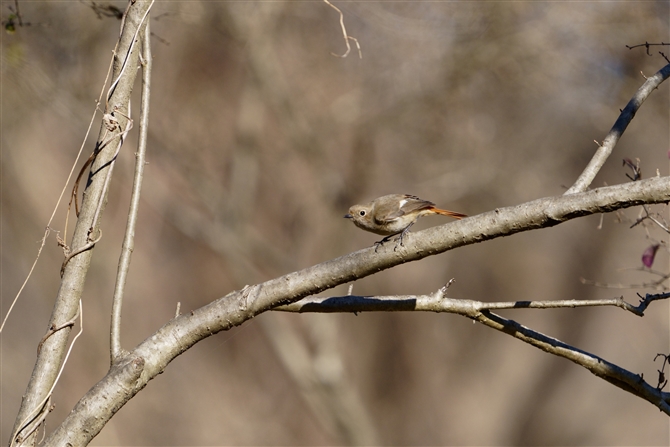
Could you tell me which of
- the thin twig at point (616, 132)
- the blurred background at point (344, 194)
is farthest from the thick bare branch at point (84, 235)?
the blurred background at point (344, 194)

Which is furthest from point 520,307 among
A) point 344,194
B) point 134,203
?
point 344,194

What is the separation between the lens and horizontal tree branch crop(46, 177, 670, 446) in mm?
1324

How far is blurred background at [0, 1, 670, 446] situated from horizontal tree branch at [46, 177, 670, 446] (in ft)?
13.8

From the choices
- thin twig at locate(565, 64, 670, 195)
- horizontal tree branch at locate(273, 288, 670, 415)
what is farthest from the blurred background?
thin twig at locate(565, 64, 670, 195)

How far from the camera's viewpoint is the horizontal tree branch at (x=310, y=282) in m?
1.32

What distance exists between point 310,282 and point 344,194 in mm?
5837

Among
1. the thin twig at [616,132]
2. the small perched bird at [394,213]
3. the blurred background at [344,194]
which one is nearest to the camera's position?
the thin twig at [616,132]

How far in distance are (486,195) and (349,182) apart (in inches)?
71.0

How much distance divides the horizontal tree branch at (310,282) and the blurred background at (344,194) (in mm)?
4204

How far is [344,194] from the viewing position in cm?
730

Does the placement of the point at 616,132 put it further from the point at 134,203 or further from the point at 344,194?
the point at 344,194

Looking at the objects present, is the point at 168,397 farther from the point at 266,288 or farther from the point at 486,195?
the point at 266,288

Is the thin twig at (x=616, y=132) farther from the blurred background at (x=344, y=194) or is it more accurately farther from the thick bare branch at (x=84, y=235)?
the blurred background at (x=344, y=194)

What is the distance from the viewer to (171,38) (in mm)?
6672
